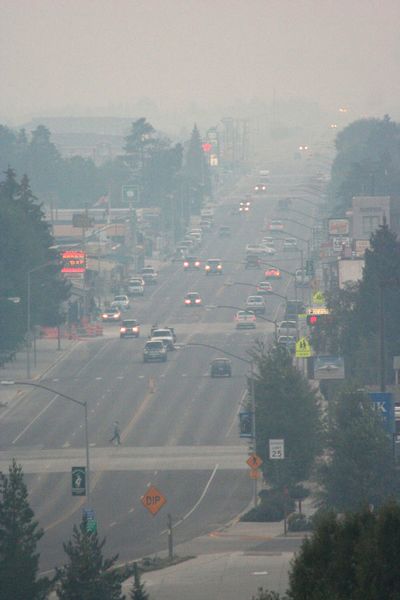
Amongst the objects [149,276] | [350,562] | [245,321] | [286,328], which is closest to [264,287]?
[245,321]

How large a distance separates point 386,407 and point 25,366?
50.8 m

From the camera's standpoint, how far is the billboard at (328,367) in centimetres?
9962

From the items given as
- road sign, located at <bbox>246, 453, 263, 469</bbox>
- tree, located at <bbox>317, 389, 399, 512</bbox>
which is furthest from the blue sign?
road sign, located at <bbox>246, 453, 263, 469</bbox>

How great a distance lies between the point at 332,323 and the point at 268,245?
83302 mm

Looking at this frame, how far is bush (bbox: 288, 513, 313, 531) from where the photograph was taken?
234ft

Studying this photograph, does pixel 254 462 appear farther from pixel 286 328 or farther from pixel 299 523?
pixel 286 328

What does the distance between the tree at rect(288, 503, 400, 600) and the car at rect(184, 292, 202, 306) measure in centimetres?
11843

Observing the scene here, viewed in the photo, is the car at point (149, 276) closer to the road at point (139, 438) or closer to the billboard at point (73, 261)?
the billboard at point (73, 261)

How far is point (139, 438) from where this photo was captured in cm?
9794

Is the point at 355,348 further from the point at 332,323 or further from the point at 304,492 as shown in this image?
the point at 304,492

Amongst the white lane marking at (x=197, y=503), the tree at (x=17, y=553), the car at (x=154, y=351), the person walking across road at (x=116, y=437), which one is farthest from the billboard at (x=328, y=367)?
the tree at (x=17, y=553)

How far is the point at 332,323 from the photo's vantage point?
116 meters

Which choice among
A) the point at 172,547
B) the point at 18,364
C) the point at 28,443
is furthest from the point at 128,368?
the point at 172,547

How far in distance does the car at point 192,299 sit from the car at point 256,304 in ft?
23.8
